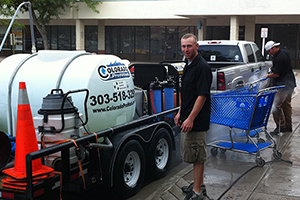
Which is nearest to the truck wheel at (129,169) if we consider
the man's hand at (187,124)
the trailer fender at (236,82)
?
the man's hand at (187,124)

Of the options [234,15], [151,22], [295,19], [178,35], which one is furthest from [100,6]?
[295,19]

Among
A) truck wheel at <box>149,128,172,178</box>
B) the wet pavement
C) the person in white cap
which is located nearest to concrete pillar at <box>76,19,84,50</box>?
the person in white cap

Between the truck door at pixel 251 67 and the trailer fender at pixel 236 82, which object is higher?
the truck door at pixel 251 67

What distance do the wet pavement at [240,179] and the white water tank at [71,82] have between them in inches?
46.0

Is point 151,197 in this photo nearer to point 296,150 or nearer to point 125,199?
point 125,199

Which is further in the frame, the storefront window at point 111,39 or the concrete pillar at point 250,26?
the storefront window at point 111,39

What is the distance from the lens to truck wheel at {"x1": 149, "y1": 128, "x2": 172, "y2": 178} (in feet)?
18.6

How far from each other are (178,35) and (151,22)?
289cm

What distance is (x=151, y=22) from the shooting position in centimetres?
3678

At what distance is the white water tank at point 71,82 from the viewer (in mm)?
5098

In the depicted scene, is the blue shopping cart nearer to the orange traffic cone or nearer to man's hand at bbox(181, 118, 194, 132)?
man's hand at bbox(181, 118, 194, 132)

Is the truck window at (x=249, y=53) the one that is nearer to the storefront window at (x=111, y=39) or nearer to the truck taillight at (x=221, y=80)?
the truck taillight at (x=221, y=80)

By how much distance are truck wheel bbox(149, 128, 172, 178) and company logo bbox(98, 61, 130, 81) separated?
39.2 inches

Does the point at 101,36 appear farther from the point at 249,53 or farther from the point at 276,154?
the point at 276,154
